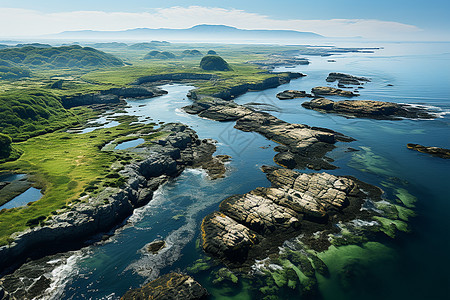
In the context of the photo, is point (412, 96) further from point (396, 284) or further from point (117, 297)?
point (117, 297)

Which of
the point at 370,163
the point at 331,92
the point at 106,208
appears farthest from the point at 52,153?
the point at 331,92

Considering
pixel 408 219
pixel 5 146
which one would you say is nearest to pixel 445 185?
pixel 408 219

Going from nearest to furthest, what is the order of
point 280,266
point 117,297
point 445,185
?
point 117,297 → point 280,266 → point 445,185

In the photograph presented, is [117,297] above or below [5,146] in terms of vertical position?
below

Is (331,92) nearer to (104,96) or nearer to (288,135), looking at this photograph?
(288,135)

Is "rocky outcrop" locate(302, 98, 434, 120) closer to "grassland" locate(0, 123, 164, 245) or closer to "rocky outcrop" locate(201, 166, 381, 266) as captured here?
"rocky outcrop" locate(201, 166, 381, 266)

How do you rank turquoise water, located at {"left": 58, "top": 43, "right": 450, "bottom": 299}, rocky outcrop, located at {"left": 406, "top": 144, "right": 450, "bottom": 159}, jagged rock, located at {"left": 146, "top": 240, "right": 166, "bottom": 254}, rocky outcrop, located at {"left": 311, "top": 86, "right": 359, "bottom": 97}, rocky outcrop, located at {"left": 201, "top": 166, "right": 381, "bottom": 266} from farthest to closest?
1. rocky outcrop, located at {"left": 311, "top": 86, "right": 359, "bottom": 97}
2. rocky outcrop, located at {"left": 406, "top": 144, "right": 450, "bottom": 159}
3. jagged rock, located at {"left": 146, "top": 240, "right": 166, "bottom": 254}
4. rocky outcrop, located at {"left": 201, "top": 166, "right": 381, "bottom": 266}
5. turquoise water, located at {"left": 58, "top": 43, "right": 450, "bottom": 299}

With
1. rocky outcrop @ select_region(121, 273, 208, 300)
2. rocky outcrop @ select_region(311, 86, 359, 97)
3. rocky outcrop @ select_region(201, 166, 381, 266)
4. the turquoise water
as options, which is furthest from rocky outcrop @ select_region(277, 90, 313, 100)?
rocky outcrop @ select_region(121, 273, 208, 300)
